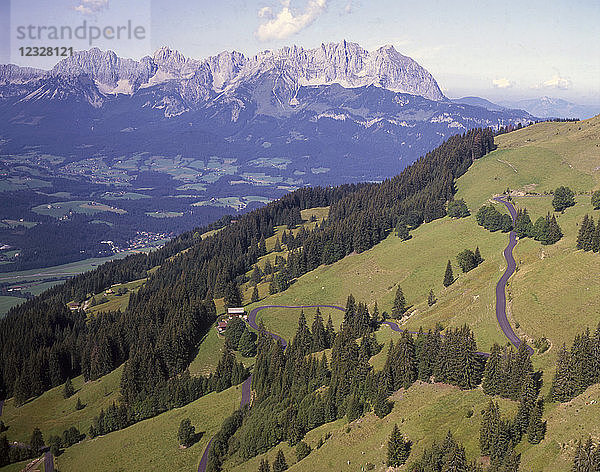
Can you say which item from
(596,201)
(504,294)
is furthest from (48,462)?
(596,201)

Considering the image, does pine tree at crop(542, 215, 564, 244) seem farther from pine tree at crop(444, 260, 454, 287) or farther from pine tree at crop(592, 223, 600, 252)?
pine tree at crop(444, 260, 454, 287)

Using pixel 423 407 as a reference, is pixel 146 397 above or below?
below

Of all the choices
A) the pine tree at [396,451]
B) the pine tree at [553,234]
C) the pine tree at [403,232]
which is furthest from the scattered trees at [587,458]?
the pine tree at [403,232]

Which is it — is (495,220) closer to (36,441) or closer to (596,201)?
(596,201)

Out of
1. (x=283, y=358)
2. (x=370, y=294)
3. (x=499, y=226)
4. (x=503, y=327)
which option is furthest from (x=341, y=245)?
(x=503, y=327)

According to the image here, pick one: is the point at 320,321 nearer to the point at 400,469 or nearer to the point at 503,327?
the point at 503,327

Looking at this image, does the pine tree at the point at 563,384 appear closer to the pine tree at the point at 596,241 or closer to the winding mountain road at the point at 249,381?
the pine tree at the point at 596,241

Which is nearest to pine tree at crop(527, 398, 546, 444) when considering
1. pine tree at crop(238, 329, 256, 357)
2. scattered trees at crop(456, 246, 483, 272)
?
scattered trees at crop(456, 246, 483, 272)
